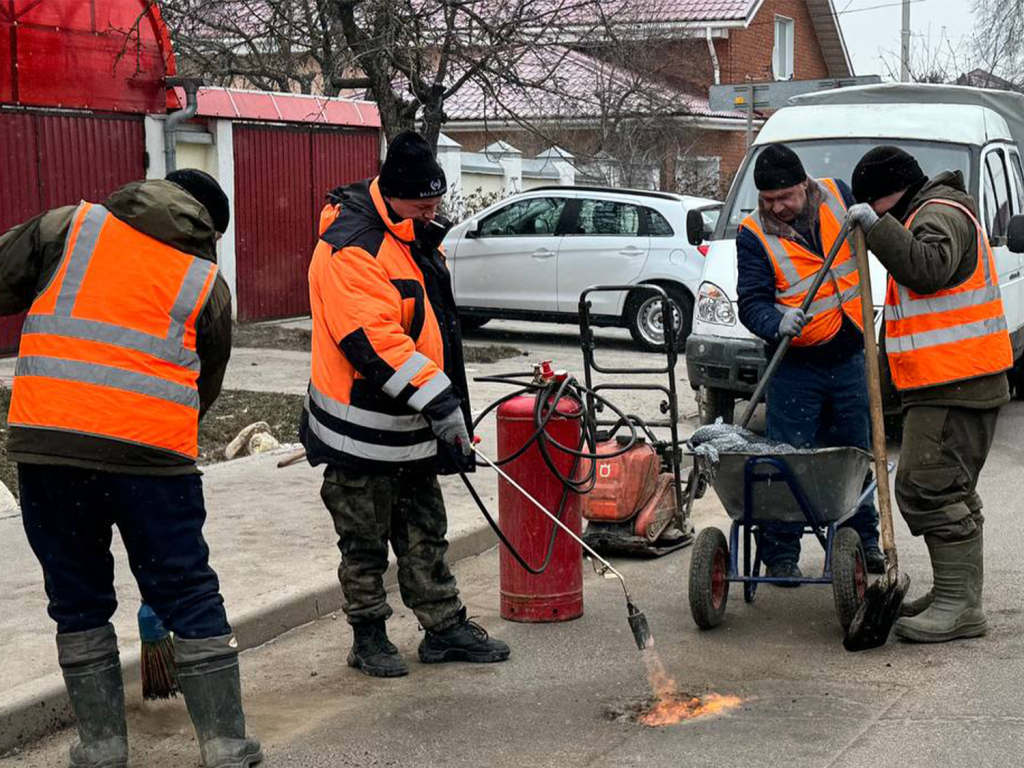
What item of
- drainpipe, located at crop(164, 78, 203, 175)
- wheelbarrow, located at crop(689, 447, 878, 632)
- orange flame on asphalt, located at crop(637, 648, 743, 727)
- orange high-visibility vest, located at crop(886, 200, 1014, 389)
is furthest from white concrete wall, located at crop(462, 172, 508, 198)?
orange flame on asphalt, located at crop(637, 648, 743, 727)

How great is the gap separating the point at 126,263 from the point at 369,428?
1.33 m

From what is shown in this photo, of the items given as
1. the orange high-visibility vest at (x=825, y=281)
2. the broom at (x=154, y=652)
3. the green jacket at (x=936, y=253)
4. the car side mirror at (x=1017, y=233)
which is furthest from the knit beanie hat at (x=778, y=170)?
the broom at (x=154, y=652)

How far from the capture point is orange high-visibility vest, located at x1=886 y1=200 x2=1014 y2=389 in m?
5.72

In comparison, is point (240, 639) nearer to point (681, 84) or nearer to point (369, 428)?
point (369, 428)

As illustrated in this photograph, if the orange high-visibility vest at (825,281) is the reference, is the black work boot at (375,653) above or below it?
below

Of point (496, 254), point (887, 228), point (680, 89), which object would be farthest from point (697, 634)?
point (680, 89)

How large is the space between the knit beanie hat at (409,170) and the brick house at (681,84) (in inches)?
605

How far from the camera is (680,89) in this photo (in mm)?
32781

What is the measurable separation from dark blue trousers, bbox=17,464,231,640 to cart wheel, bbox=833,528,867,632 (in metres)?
2.50

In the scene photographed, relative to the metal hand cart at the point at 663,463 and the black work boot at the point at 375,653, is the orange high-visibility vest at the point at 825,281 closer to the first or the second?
the metal hand cart at the point at 663,463

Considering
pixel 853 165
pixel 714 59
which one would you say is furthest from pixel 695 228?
pixel 714 59

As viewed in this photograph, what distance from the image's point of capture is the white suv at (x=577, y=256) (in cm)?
1561

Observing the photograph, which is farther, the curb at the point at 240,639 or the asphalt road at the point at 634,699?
the curb at the point at 240,639

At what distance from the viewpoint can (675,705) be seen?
16.9 ft
